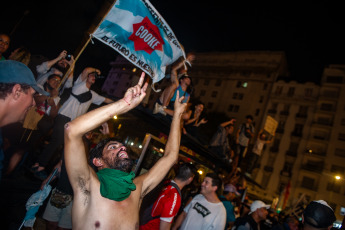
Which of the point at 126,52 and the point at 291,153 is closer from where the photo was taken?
the point at 126,52

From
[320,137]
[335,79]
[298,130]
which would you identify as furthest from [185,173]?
[335,79]

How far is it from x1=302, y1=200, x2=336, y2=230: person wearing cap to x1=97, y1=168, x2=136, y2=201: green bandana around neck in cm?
276

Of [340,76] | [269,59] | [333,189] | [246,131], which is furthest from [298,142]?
[246,131]

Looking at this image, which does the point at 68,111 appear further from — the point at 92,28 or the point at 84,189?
the point at 84,189

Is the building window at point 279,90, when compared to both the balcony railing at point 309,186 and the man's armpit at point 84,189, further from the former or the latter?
the man's armpit at point 84,189

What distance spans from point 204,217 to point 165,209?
45.0 inches

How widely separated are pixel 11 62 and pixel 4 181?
3.04 m

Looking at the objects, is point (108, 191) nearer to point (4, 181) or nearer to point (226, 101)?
point (4, 181)

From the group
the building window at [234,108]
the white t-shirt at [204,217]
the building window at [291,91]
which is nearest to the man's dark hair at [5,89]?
the white t-shirt at [204,217]

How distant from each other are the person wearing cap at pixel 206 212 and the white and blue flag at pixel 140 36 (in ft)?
8.63

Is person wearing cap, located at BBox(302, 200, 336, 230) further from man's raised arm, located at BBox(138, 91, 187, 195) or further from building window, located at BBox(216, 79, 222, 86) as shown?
building window, located at BBox(216, 79, 222, 86)

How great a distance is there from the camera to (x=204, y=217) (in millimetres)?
4223

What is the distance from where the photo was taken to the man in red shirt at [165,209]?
3.49 m

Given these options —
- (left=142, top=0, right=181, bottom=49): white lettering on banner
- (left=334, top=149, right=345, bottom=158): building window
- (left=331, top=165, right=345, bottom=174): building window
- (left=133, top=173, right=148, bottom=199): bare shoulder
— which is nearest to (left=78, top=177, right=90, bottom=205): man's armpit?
(left=133, top=173, right=148, bottom=199): bare shoulder
